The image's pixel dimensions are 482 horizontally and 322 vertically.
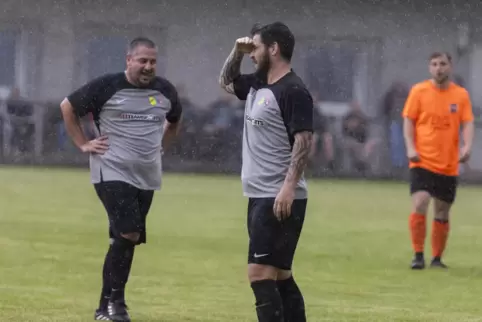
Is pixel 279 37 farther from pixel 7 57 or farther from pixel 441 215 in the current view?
pixel 7 57

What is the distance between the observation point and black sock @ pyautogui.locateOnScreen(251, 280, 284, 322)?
23.9 feet

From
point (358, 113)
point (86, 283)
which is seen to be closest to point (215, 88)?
point (358, 113)

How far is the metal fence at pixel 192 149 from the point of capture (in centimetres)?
3000

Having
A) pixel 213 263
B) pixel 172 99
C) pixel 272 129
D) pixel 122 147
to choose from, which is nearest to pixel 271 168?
pixel 272 129

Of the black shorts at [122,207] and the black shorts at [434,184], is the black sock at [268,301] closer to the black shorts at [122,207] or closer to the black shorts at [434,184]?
the black shorts at [122,207]

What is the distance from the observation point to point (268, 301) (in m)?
7.29

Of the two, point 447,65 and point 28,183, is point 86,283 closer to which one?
point 447,65

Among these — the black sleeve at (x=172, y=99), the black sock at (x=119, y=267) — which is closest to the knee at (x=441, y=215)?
the black sleeve at (x=172, y=99)

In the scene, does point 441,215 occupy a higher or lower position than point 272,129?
lower

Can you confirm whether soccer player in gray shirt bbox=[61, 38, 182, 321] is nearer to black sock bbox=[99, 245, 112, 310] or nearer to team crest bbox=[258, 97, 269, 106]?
black sock bbox=[99, 245, 112, 310]

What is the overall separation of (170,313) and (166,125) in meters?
1.38

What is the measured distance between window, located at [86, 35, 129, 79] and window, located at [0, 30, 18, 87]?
6.43ft

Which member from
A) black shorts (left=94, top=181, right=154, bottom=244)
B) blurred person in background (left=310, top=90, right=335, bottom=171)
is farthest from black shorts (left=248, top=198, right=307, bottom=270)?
blurred person in background (left=310, top=90, right=335, bottom=171)

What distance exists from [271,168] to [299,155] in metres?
0.25
